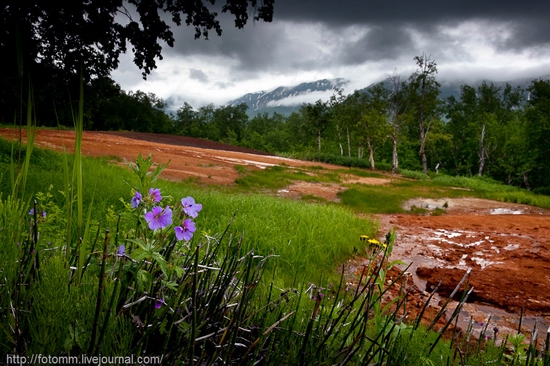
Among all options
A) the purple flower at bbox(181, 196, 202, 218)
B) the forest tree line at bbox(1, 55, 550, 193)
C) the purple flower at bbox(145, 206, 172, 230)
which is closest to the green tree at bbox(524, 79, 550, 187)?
the forest tree line at bbox(1, 55, 550, 193)

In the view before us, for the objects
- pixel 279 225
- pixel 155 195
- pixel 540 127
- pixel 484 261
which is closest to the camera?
pixel 155 195

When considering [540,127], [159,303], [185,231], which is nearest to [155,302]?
[159,303]

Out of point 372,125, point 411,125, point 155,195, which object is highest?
point 411,125

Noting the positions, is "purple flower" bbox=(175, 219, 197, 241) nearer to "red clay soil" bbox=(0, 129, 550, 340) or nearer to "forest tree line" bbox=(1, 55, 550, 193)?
"red clay soil" bbox=(0, 129, 550, 340)

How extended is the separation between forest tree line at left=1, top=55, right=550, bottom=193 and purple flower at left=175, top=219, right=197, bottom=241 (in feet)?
14.9

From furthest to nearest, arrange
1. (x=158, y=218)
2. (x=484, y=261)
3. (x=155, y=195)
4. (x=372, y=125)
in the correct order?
(x=372, y=125), (x=484, y=261), (x=155, y=195), (x=158, y=218)

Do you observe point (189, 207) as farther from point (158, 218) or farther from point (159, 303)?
point (159, 303)

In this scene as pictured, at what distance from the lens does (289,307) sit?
6.04 ft

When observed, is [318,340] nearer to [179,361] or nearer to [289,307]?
[289,307]

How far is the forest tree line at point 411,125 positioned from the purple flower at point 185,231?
4551 mm

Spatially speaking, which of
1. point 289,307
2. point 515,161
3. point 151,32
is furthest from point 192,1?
point 515,161

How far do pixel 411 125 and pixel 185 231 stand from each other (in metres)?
53.7

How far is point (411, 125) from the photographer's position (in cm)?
5028

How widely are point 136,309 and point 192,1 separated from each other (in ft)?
21.1
